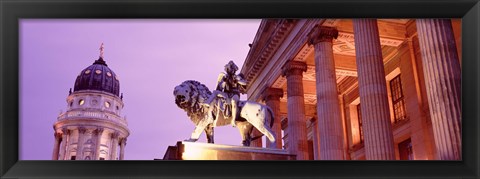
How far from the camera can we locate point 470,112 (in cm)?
762

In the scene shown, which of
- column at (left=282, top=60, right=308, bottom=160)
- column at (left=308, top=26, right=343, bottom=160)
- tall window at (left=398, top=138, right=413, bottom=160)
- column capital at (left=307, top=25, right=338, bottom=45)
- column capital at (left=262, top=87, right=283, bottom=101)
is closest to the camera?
column at (left=308, top=26, right=343, bottom=160)

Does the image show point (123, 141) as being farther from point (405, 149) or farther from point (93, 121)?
point (405, 149)

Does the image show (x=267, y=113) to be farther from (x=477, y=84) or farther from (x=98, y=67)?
(x=98, y=67)

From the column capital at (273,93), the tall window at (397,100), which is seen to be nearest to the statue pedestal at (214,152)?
the tall window at (397,100)

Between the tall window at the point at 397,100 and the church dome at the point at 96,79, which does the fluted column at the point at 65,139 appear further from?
the tall window at the point at 397,100

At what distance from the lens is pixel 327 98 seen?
79.7 feet

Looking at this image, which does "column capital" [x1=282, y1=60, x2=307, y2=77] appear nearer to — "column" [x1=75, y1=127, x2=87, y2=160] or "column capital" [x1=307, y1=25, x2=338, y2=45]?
"column capital" [x1=307, y1=25, x2=338, y2=45]

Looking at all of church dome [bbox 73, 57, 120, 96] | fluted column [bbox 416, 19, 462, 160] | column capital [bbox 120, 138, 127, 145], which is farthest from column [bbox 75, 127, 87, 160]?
fluted column [bbox 416, 19, 462, 160]

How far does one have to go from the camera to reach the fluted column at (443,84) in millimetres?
13391

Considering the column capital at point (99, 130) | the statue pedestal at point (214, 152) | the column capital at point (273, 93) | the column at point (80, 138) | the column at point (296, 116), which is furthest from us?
the column capital at point (99, 130)

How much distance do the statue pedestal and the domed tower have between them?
75.0 meters

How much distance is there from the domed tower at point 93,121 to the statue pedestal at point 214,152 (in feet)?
246

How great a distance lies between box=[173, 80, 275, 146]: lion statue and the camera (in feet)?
42.4
